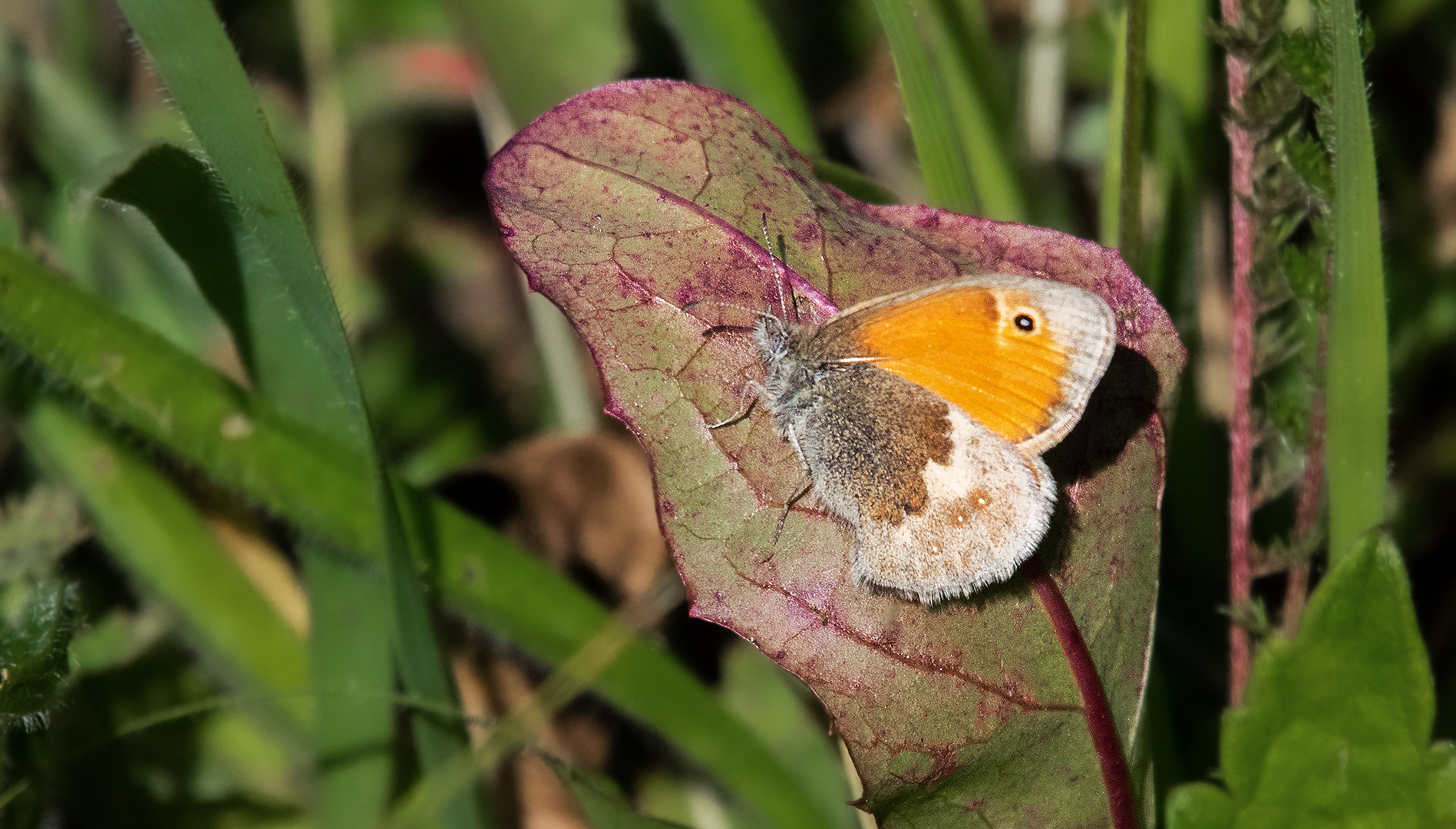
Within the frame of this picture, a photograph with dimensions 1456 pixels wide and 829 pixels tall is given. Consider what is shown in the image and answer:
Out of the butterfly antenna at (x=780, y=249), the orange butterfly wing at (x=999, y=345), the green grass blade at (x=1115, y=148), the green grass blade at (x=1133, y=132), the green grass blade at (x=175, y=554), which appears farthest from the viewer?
the green grass blade at (x=175, y=554)

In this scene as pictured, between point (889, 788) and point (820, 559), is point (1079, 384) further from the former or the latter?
point (889, 788)

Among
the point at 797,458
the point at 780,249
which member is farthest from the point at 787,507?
the point at 780,249

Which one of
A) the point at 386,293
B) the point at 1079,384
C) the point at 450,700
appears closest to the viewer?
the point at 1079,384

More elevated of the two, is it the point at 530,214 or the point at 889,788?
the point at 530,214

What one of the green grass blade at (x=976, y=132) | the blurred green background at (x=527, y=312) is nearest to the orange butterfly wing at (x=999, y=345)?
the blurred green background at (x=527, y=312)

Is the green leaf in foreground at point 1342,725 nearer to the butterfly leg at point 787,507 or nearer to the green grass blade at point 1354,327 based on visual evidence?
the green grass blade at point 1354,327

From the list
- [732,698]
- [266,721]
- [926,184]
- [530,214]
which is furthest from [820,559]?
[266,721]
